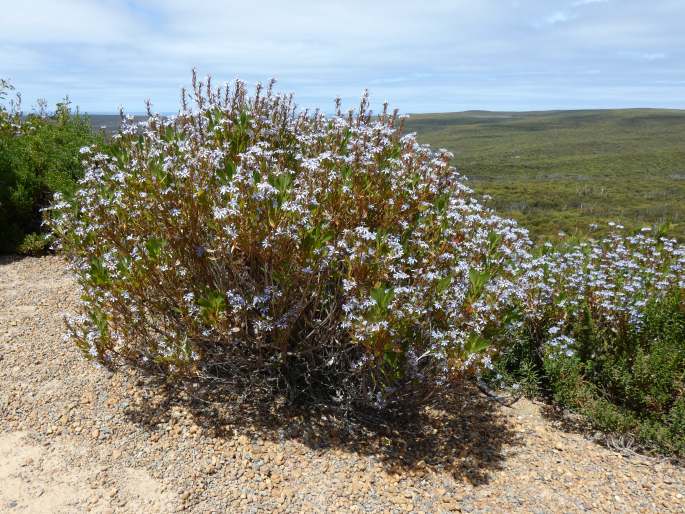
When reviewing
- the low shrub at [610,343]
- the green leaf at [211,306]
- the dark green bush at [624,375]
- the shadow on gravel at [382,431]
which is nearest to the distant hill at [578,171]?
the green leaf at [211,306]

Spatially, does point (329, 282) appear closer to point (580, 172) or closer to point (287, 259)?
point (287, 259)

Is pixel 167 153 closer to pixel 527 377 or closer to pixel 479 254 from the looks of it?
pixel 479 254

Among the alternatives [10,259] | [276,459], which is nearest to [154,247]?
[276,459]

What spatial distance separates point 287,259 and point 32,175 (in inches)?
342

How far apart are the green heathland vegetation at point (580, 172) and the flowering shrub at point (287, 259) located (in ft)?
A: 15.9

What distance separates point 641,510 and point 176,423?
14.4ft

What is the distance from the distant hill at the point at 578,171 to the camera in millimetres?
29261

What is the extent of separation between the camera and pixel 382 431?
17.3 ft

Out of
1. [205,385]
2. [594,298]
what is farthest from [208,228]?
[594,298]

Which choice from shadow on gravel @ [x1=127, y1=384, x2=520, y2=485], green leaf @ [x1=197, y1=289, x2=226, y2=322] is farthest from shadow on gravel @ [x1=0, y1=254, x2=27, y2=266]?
green leaf @ [x1=197, y1=289, x2=226, y2=322]

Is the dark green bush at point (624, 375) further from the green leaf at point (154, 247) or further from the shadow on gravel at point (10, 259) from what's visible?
the shadow on gravel at point (10, 259)

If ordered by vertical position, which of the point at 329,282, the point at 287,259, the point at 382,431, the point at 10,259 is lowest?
the point at 382,431

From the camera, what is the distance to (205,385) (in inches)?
222

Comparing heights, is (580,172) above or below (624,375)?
below
